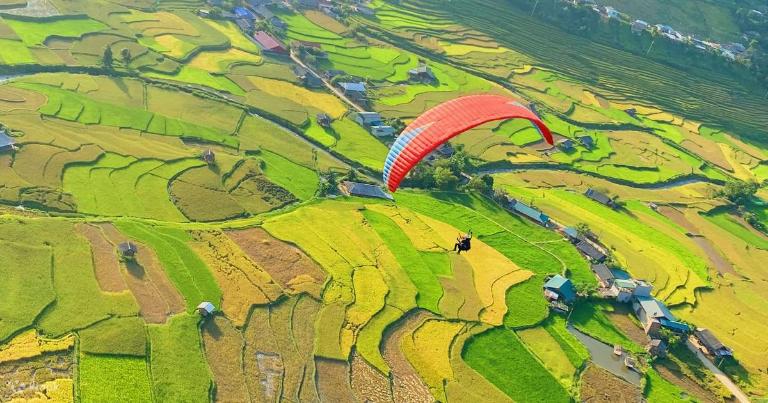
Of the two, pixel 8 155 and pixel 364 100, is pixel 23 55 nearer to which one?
pixel 8 155

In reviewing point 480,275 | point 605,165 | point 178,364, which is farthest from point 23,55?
point 605,165

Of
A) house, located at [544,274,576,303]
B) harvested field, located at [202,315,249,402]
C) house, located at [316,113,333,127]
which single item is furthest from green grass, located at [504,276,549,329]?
house, located at [316,113,333,127]

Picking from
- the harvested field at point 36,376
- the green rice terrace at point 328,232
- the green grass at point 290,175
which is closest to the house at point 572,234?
the green rice terrace at point 328,232

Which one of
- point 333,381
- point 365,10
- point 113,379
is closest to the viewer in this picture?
point 113,379

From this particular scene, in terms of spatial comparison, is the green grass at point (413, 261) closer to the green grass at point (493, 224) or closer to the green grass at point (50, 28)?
the green grass at point (493, 224)

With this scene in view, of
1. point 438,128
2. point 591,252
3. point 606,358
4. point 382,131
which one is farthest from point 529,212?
point 438,128

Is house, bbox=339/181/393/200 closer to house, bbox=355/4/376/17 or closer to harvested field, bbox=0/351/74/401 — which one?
harvested field, bbox=0/351/74/401

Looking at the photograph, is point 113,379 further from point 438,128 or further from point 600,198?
point 600,198
